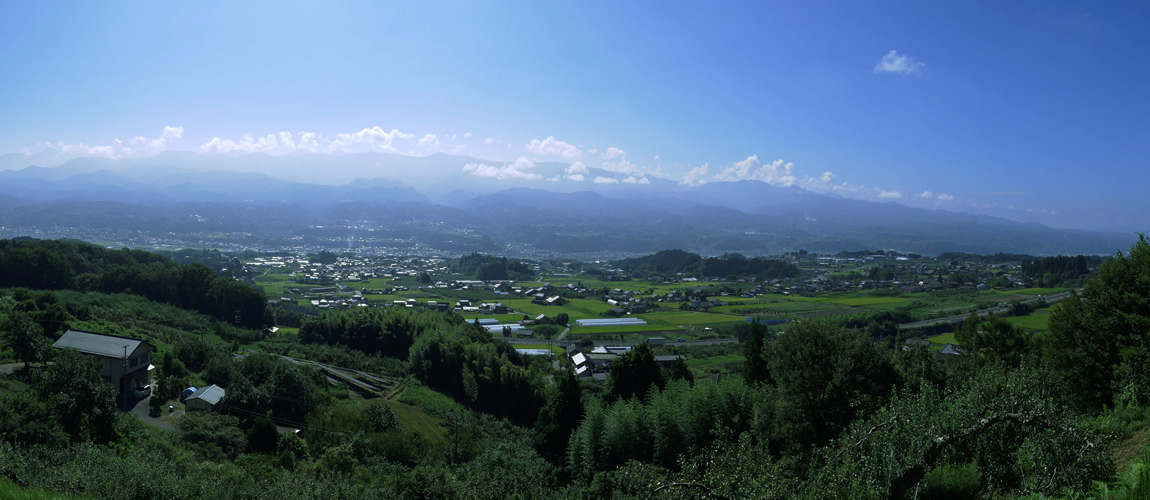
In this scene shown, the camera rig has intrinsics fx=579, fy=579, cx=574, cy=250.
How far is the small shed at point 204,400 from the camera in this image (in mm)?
14414

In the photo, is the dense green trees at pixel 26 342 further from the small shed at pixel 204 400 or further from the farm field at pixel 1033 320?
the farm field at pixel 1033 320

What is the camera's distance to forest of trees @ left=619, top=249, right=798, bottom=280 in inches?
2527

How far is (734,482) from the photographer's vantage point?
14.9ft

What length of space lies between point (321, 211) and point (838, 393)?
167 m

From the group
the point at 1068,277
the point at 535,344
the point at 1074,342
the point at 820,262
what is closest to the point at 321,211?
the point at 820,262

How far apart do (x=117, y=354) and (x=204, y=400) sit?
119 inches

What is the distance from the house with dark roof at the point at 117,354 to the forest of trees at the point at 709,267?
2215 inches

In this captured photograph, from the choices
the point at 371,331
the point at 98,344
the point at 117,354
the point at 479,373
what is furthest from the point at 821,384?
the point at 371,331

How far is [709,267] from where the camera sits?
68.4 m

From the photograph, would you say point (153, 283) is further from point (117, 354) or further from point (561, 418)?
point (561, 418)

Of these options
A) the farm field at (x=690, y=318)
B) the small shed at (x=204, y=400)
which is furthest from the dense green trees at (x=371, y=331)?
the farm field at (x=690, y=318)

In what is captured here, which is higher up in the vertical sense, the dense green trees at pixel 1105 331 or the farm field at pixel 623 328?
the dense green trees at pixel 1105 331

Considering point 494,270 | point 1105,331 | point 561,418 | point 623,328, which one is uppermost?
point 1105,331

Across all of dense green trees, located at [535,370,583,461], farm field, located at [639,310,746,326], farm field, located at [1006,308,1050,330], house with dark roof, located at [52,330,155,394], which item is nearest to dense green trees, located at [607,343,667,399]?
dense green trees, located at [535,370,583,461]
